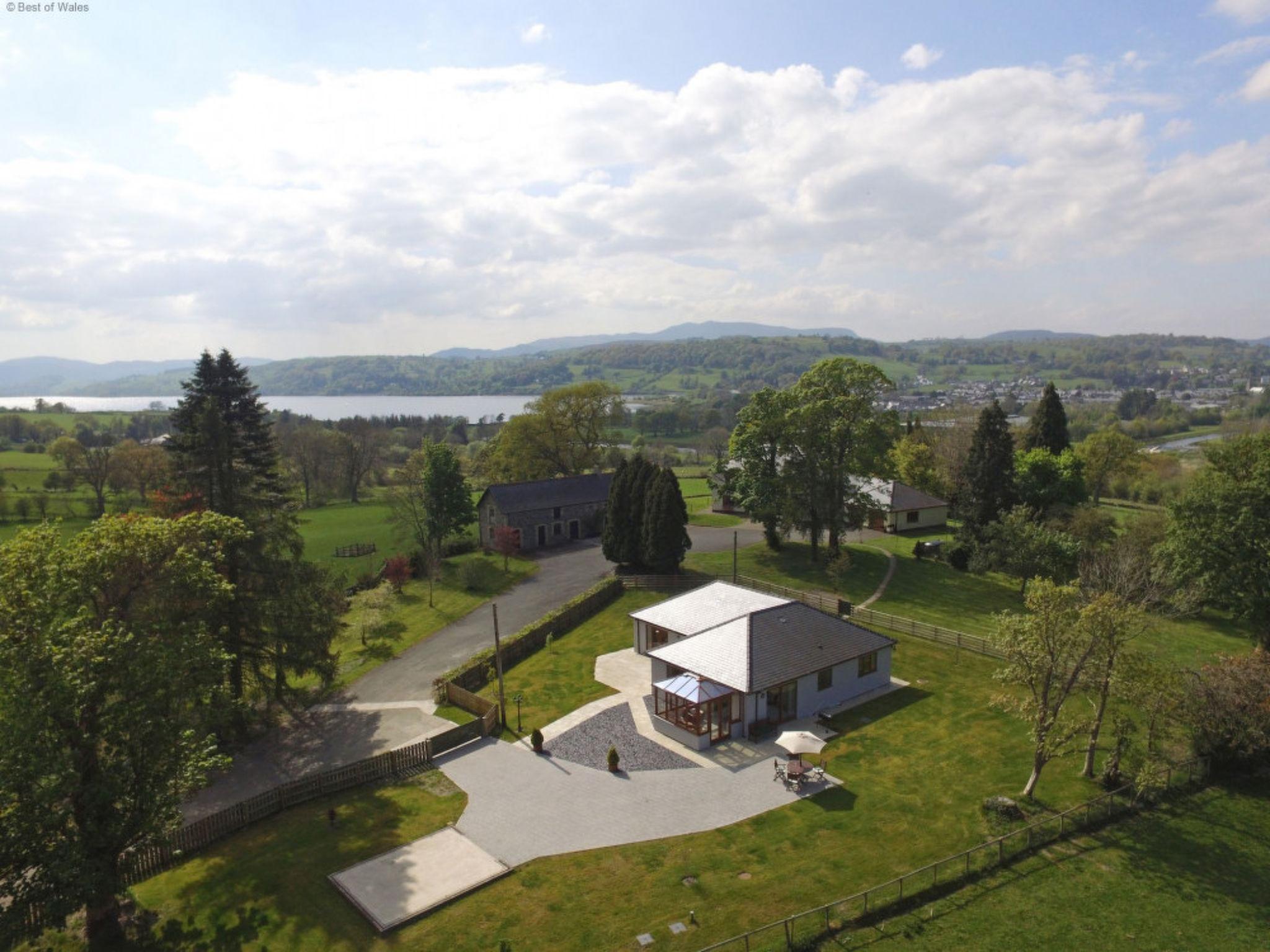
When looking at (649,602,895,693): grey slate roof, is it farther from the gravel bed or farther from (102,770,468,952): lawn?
(102,770,468,952): lawn

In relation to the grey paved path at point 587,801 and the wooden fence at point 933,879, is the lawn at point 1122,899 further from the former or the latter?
the grey paved path at point 587,801

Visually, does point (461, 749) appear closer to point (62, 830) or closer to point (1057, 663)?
point (62, 830)

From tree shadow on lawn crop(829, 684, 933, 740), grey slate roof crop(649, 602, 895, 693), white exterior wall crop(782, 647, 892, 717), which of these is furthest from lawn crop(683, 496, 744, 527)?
tree shadow on lawn crop(829, 684, 933, 740)

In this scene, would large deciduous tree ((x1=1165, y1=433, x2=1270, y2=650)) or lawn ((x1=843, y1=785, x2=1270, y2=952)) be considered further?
large deciduous tree ((x1=1165, y1=433, x2=1270, y2=650))

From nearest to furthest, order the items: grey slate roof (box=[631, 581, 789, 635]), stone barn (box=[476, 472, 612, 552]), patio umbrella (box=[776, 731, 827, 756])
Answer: patio umbrella (box=[776, 731, 827, 756]) < grey slate roof (box=[631, 581, 789, 635]) < stone barn (box=[476, 472, 612, 552])

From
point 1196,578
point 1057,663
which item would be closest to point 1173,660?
point 1196,578

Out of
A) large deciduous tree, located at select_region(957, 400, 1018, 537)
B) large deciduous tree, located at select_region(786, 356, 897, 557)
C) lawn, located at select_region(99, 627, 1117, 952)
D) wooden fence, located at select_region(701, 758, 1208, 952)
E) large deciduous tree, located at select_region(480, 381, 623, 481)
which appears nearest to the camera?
wooden fence, located at select_region(701, 758, 1208, 952)

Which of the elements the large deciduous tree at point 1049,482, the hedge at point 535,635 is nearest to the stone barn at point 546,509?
the hedge at point 535,635
